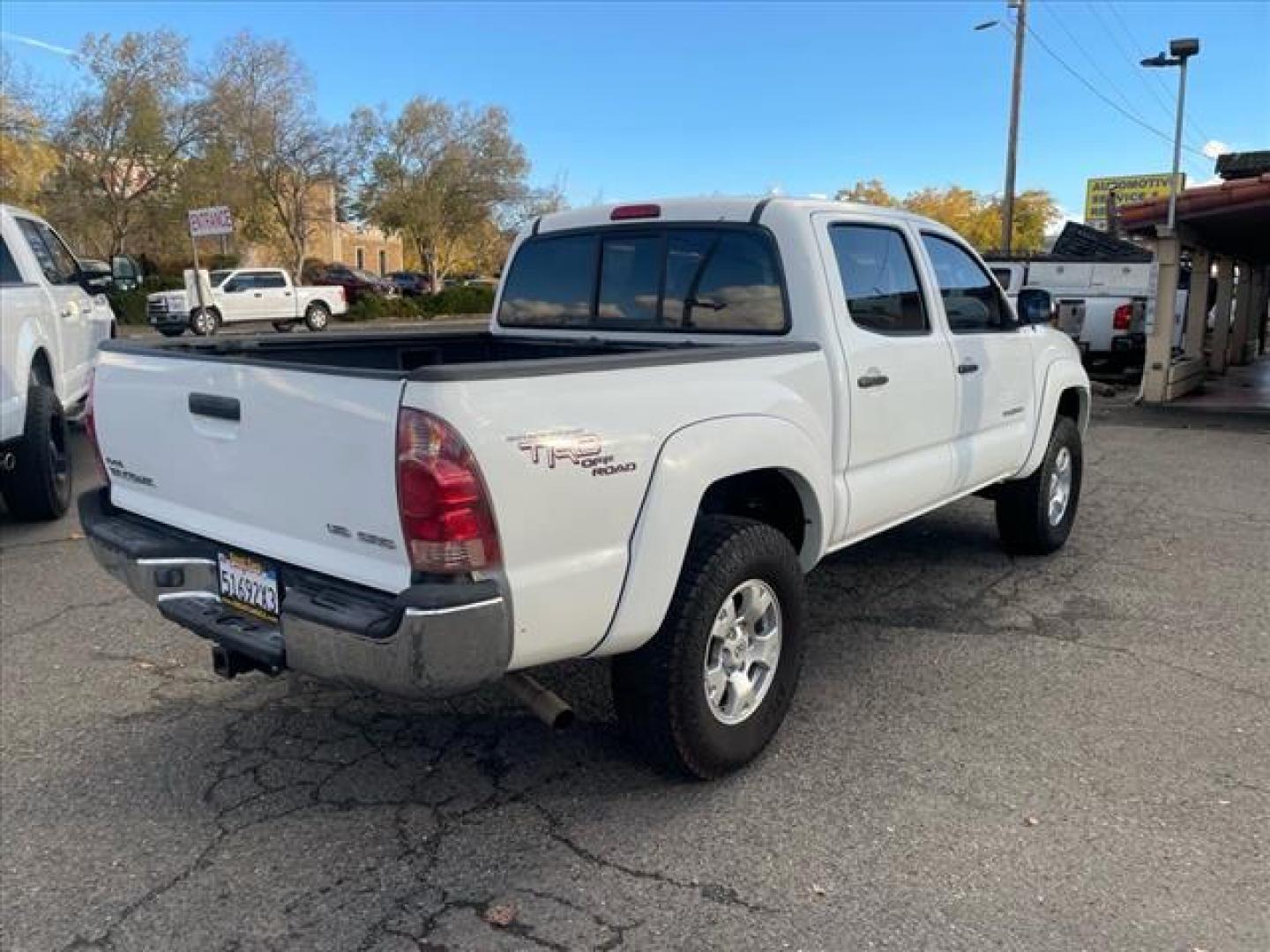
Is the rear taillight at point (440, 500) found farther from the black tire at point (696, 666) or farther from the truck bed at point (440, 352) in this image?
the black tire at point (696, 666)

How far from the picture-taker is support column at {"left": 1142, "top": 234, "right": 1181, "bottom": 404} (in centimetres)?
1314

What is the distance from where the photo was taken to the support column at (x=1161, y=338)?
1314 cm

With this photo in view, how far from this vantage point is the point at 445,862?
2967 mm

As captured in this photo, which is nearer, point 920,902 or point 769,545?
point 920,902

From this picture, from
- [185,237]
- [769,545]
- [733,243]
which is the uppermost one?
[185,237]

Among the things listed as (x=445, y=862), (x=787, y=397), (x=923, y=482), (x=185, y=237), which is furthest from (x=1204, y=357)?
(x=185, y=237)

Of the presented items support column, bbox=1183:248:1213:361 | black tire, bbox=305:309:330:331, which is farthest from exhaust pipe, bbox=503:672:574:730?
black tire, bbox=305:309:330:331

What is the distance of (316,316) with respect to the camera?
30781 mm

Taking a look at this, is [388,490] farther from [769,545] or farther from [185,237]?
[185,237]

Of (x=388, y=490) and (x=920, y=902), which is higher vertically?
(x=388, y=490)

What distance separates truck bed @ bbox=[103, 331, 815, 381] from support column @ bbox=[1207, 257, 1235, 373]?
16.3 meters

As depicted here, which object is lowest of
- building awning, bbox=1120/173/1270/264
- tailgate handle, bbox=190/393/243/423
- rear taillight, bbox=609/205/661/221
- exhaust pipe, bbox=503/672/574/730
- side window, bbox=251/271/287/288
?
exhaust pipe, bbox=503/672/574/730

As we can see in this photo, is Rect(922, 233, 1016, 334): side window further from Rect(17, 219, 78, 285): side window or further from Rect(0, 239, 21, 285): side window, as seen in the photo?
Rect(17, 219, 78, 285): side window

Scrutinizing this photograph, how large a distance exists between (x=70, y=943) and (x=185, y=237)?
128ft
